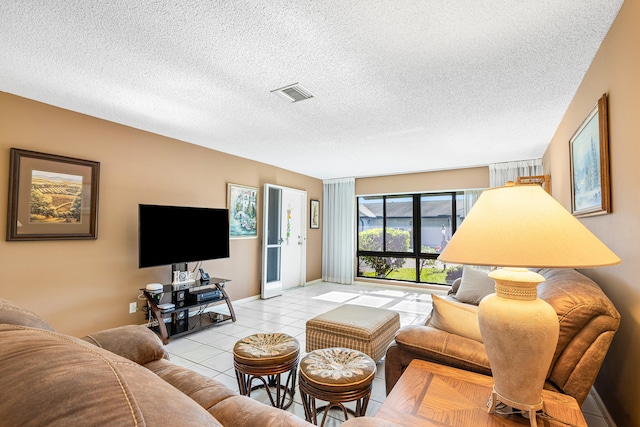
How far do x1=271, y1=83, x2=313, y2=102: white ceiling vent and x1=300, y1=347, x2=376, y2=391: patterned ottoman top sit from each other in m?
2.04

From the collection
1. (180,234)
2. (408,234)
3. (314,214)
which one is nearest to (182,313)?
(180,234)

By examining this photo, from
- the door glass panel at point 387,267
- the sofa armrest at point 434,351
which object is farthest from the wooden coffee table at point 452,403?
the door glass panel at point 387,267

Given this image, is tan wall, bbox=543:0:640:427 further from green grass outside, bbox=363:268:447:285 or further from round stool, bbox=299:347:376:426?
green grass outside, bbox=363:268:447:285

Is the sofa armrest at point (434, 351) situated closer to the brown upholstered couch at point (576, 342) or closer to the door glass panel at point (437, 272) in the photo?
the brown upholstered couch at point (576, 342)

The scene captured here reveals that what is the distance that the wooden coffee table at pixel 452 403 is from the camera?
107 centimetres

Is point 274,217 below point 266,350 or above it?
above

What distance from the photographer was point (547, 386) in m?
1.29

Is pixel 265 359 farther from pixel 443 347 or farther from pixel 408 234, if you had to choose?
pixel 408 234

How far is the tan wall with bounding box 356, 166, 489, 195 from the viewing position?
5.55 meters

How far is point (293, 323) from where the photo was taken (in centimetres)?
391

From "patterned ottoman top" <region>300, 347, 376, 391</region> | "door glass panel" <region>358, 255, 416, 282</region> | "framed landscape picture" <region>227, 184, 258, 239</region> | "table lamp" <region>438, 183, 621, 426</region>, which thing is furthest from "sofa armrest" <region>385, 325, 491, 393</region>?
"door glass panel" <region>358, 255, 416, 282</region>

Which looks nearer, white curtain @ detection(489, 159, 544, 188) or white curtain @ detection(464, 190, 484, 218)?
white curtain @ detection(489, 159, 544, 188)

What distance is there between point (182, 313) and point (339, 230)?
12.4 ft

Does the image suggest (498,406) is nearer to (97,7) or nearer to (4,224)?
(97,7)
